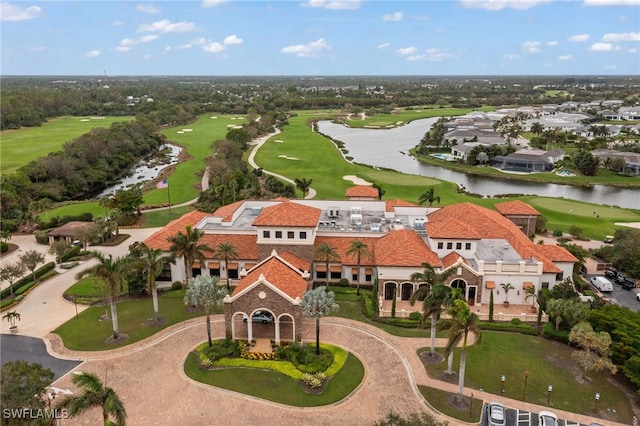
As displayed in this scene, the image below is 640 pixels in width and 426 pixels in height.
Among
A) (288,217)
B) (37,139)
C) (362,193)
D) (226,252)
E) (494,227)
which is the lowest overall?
(226,252)

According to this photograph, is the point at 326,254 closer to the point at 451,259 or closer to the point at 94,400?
the point at 451,259

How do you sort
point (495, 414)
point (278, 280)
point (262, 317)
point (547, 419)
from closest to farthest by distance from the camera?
point (547, 419) < point (495, 414) < point (278, 280) < point (262, 317)

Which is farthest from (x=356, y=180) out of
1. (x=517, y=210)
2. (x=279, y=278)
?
(x=279, y=278)

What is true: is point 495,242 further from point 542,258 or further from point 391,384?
point 391,384

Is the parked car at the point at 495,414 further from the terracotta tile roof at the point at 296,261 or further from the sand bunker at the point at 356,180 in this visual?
the sand bunker at the point at 356,180

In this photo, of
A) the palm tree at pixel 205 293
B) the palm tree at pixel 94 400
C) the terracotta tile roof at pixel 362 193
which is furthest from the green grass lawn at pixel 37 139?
the palm tree at pixel 94 400

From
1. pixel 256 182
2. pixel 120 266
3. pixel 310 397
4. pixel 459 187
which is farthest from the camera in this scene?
pixel 459 187

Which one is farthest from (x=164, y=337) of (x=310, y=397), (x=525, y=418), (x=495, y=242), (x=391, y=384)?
(x=495, y=242)
